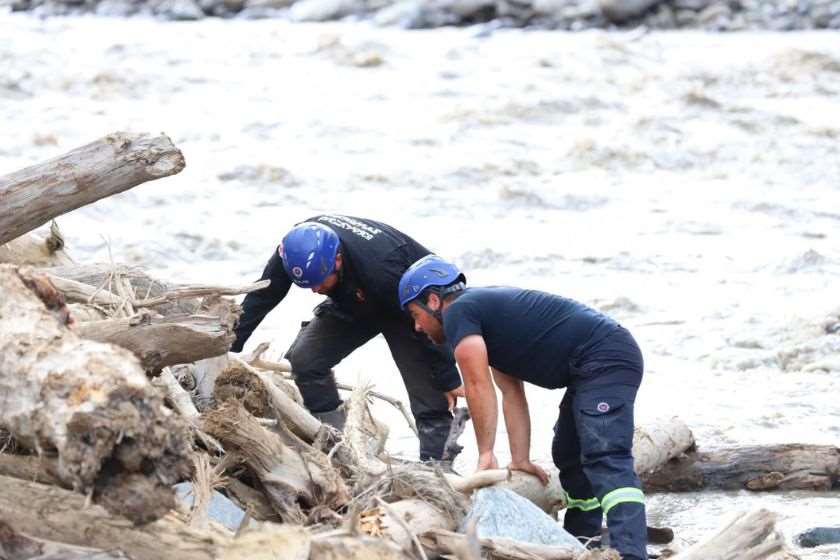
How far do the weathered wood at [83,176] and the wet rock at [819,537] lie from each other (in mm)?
3542

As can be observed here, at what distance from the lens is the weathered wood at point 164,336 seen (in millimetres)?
5383

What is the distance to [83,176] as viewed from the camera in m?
5.66

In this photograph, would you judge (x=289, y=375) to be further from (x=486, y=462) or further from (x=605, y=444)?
(x=605, y=444)

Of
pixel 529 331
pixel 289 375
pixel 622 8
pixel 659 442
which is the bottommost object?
pixel 622 8

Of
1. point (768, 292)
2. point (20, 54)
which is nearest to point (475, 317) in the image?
point (768, 292)

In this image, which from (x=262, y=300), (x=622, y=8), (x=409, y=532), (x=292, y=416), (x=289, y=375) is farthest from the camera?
(x=622, y=8)

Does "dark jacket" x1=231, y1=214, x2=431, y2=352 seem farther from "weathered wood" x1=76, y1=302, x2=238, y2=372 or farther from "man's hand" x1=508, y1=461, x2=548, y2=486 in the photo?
"weathered wood" x1=76, y1=302, x2=238, y2=372

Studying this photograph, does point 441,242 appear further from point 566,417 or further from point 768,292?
point 566,417

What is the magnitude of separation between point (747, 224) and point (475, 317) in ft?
31.5

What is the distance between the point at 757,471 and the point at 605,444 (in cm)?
214

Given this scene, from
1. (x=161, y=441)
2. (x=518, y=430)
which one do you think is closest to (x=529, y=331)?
(x=518, y=430)

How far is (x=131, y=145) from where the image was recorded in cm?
561

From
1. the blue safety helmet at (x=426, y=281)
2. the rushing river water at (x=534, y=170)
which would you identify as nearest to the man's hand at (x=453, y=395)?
the rushing river water at (x=534, y=170)

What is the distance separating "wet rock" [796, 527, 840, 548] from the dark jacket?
215 cm
